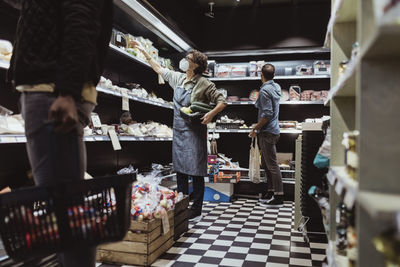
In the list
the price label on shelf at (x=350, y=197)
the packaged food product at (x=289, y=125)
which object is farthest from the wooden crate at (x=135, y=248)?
the packaged food product at (x=289, y=125)

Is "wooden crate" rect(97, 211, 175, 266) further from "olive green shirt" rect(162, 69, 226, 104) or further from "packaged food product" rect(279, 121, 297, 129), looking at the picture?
"packaged food product" rect(279, 121, 297, 129)

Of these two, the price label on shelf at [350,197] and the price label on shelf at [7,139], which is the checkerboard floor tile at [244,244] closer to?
the price label on shelf at [7,139]

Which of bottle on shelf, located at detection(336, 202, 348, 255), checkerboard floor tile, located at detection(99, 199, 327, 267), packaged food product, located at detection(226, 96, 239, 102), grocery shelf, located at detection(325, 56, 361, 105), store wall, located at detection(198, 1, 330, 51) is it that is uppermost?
store wall, located at detection(198, 1, 330, 51)

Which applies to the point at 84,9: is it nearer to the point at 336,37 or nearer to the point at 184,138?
the point at 336,37

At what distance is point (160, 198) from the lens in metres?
3.25

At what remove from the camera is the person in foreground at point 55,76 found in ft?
4.63

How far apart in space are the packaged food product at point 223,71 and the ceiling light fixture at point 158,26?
2.95 feet

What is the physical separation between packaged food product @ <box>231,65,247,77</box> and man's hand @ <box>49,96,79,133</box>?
5.29 metres

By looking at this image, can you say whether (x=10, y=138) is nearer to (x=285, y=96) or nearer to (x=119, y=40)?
(x=119, y=40)

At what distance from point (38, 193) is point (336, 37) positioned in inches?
73.0

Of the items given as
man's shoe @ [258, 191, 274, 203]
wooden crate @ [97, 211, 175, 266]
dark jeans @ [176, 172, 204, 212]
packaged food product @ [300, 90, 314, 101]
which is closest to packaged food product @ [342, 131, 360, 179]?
wooden crate @ [97, 211, 175, 266]

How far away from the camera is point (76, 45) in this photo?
4.65 feet

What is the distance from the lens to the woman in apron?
4.11 meters

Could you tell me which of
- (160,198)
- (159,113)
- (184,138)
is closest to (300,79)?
(159,113)
